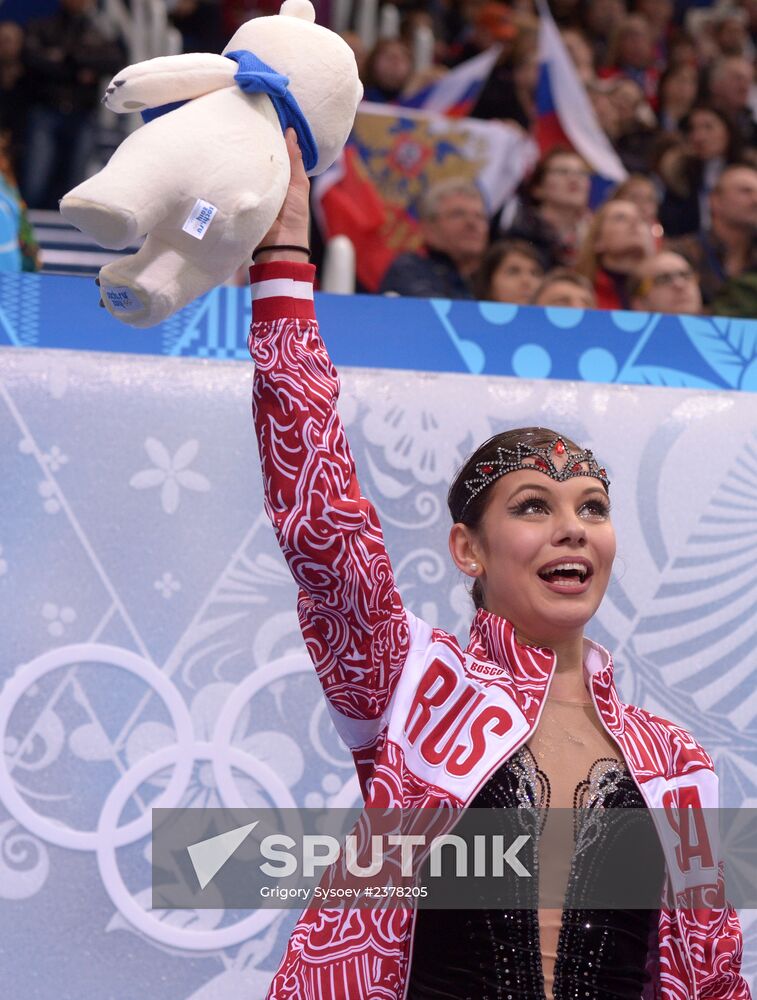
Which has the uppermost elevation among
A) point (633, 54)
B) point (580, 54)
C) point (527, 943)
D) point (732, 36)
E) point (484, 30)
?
point (732, 36)

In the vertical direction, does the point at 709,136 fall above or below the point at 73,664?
above

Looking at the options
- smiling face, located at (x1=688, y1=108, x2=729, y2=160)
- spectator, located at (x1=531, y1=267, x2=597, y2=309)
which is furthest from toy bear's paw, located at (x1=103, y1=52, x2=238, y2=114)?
smiling face, located at (x1=688, y1=108, x2=729, y2=160)

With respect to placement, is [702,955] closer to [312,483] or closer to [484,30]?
[312,483]

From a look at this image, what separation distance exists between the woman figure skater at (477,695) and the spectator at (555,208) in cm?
260

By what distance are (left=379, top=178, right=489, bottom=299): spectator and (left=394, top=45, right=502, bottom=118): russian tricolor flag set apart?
1.67 metres

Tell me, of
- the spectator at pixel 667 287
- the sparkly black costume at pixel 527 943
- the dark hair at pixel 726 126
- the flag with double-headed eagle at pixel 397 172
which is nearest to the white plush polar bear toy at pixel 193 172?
the sparkly black costume at pixel 527 943

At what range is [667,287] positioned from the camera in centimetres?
345

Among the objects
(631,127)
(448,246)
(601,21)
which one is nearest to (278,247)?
(448,246)

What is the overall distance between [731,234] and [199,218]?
3174 mm

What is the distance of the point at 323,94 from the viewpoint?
1.55 m

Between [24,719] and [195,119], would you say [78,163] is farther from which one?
[195,119]

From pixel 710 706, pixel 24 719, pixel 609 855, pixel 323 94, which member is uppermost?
pixel 323 94

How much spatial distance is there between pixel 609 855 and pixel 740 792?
947mm

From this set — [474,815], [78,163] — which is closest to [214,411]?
[474,815]
